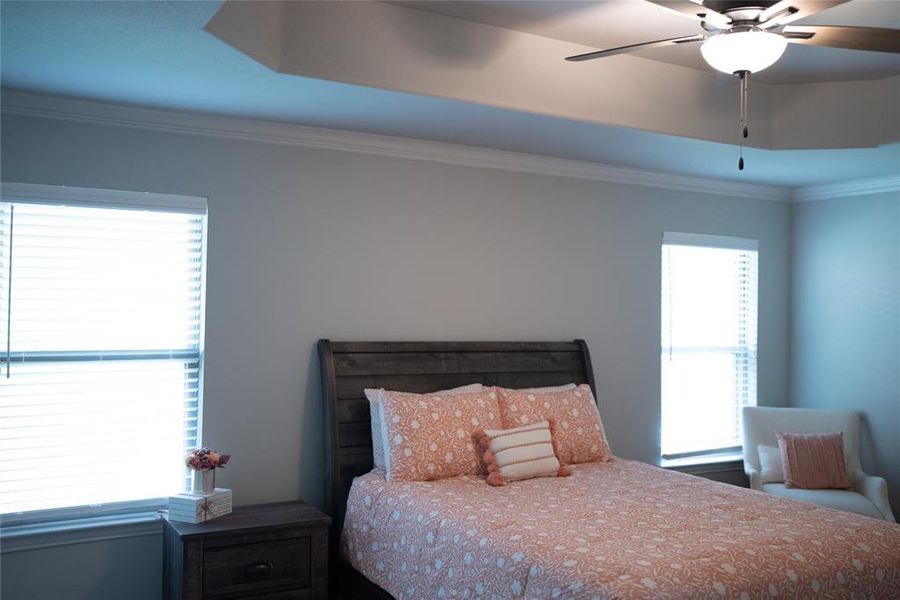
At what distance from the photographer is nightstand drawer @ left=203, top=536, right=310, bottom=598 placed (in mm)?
3279

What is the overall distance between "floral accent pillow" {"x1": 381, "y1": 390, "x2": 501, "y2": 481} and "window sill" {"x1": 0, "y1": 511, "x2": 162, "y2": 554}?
1093mm

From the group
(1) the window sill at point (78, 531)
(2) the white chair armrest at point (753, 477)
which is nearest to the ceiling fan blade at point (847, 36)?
(2) the white chair armrest at point (753, 477)

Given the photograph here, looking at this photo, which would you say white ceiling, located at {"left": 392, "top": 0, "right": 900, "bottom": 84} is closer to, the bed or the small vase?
the bed

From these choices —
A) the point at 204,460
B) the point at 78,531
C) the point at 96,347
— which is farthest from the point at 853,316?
the point at 78,531

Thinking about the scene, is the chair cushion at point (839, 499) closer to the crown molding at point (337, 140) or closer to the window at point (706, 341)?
the window at point (706, 341)

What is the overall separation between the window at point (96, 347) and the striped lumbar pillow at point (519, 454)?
138cm

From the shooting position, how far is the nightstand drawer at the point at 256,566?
3279 millimetres

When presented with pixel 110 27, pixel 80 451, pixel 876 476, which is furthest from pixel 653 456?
pixel 110 27

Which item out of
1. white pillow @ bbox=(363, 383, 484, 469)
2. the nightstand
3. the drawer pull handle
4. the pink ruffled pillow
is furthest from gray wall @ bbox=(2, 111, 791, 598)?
the pink ruffled pillow

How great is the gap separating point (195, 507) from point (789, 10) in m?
2.87

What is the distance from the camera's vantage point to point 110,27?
2617 millimetres

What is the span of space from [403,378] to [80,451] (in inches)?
60.3

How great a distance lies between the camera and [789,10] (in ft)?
8.20

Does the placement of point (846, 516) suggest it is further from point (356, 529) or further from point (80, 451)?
point (80, 451)
